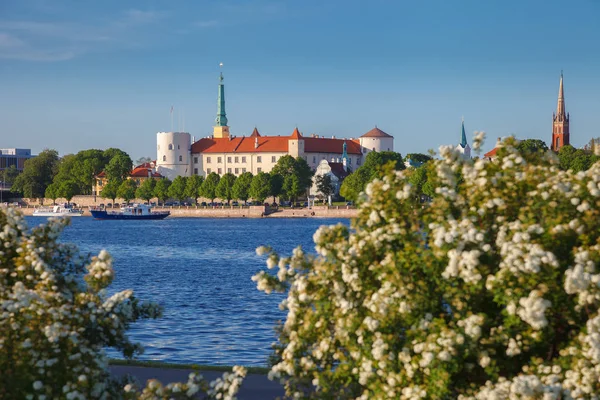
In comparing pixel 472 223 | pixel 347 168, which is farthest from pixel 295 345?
pixel 347 168

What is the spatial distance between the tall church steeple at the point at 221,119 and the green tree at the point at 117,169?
92.2ft

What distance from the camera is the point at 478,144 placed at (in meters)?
10.6

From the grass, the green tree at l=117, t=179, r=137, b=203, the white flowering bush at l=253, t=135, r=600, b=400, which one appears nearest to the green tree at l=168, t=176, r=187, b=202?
the green tree at l=117, t=179, r=137, b=203

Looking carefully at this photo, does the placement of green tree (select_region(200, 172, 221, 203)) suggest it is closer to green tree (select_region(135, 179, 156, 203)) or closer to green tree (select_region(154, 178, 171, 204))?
green tree (select_region(154, 178, 171, 204))

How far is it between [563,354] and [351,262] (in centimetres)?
213

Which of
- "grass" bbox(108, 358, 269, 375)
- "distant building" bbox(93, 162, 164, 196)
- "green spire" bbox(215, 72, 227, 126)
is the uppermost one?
"green spire" bbox(215, 72, 227, 126)

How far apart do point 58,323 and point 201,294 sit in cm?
2833

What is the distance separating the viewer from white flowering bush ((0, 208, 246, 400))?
31.7 ft

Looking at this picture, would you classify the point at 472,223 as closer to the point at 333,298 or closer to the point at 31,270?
the point at 333,298

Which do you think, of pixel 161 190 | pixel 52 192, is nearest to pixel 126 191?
pixel 161 190

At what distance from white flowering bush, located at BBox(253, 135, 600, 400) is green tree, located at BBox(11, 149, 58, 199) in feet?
524

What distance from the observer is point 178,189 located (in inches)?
5792

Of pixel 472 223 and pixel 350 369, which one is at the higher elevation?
pixel 472 223

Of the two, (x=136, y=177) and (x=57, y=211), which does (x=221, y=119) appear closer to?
(x=136, y=177)
